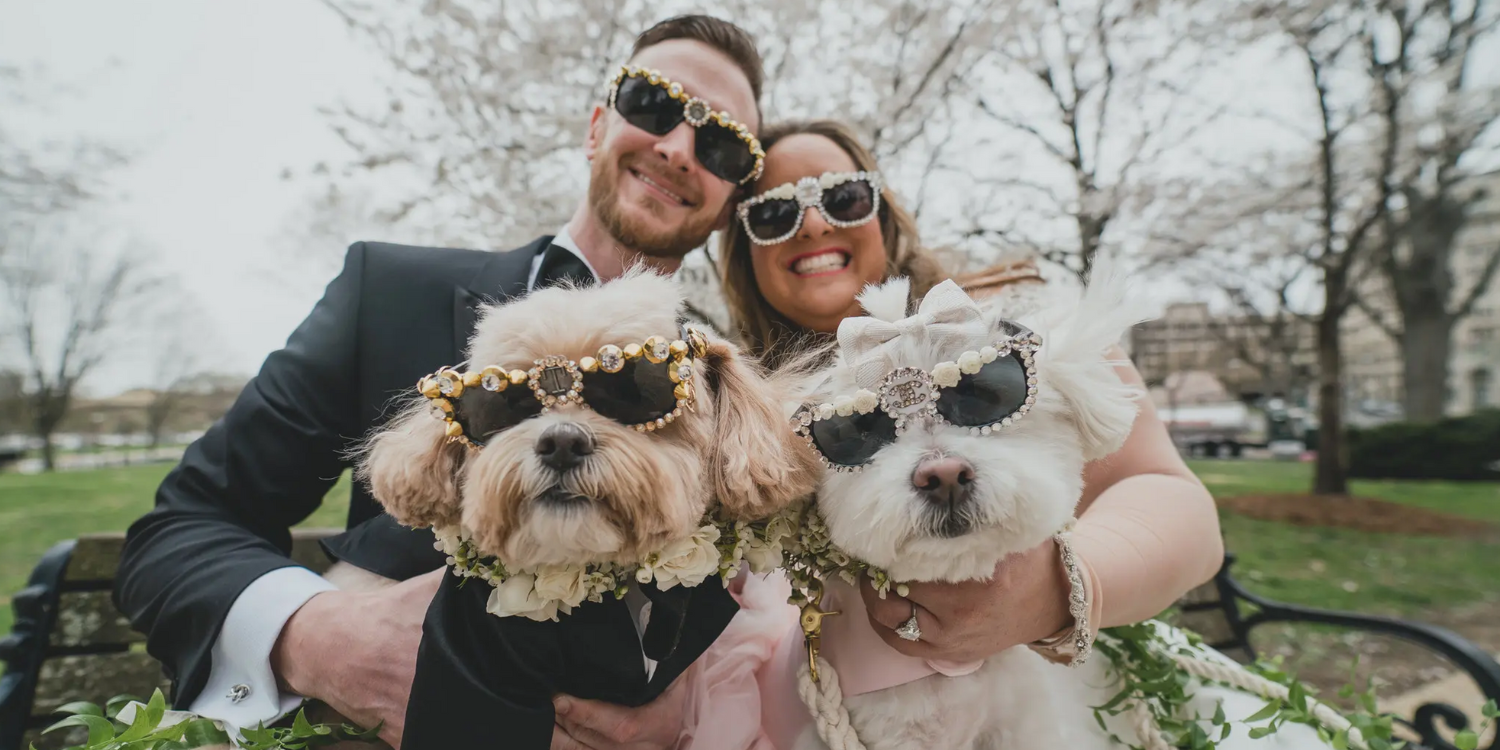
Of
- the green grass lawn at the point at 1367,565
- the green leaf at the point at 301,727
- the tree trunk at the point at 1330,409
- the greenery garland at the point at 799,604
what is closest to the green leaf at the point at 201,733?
the greenery garland at the point at 799,604

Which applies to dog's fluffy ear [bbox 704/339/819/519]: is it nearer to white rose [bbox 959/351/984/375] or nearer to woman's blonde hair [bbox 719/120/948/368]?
white rose [bbox 959/351/984/375]

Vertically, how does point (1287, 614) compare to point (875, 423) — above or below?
below

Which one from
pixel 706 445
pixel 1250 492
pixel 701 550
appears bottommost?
pixel 1250 492

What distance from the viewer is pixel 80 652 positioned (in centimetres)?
225

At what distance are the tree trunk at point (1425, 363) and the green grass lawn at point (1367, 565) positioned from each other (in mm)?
2312

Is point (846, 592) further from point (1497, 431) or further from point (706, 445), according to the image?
point (1497, 431)

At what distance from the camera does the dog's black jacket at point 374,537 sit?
1202 mm

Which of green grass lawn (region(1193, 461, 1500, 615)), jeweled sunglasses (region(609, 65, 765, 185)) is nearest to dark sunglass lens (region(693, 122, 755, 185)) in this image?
jeweled sunglasses (region(609, 65, 765, 185))

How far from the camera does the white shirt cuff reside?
57.5 inches

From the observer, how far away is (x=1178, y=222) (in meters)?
7.81

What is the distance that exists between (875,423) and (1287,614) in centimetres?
258

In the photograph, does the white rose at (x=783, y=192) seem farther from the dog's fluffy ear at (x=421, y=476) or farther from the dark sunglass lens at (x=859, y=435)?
the dog's fluffy ear at (x=421, y=476)

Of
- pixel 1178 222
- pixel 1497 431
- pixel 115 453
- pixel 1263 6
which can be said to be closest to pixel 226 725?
pixel 1178 222

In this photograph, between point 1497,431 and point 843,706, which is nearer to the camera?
point 843,706
